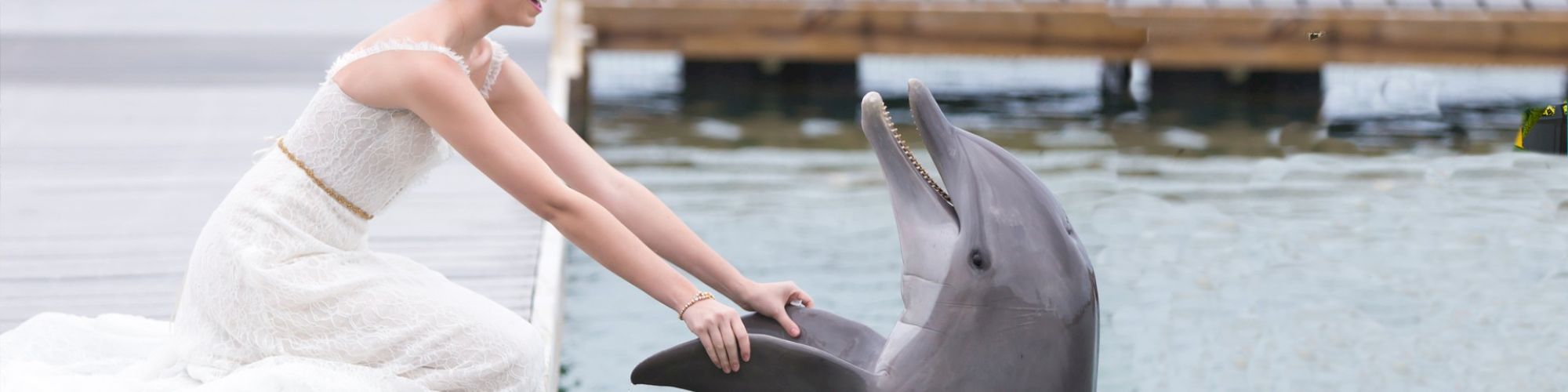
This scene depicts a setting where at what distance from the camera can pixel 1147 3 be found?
37.1 ft

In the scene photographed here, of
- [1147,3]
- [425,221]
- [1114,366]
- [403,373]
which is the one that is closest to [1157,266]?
[1114,366]

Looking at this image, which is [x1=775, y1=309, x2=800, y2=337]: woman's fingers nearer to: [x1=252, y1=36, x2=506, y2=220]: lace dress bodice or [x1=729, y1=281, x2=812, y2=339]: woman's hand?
[x1=729, y1=281, x2=812, y2=339]: woman's hand

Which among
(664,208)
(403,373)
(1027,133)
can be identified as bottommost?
(1027,133)

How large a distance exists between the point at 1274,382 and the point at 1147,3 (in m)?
7.16

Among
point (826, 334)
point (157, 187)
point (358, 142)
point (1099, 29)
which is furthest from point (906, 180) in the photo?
point (1099, 29)

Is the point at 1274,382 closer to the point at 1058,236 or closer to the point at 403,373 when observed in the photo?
the point at 1058,236

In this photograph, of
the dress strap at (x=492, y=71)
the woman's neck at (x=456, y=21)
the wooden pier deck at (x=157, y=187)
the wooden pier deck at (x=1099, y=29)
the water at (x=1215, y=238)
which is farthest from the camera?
the wooden pier deck at (x=1099, y=29)

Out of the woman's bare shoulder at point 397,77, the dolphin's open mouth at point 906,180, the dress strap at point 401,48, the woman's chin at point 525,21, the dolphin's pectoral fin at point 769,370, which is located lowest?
the dolphin's pectoral fin at point 769,370

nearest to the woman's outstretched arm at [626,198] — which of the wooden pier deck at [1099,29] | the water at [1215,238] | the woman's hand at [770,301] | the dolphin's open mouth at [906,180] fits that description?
the woman's hand at [770,301]

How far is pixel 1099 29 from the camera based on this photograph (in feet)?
36.1

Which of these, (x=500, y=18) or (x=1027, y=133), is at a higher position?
(x=500, y=18)

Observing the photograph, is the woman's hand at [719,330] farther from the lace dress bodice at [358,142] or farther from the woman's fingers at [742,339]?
the lace dress bodice at [358,142]

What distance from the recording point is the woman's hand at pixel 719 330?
8.66ft

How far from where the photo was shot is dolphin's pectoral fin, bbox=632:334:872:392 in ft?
8.84
